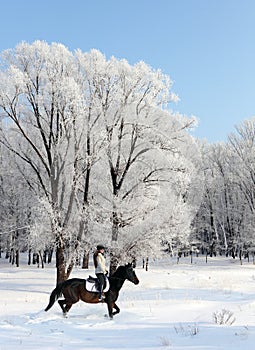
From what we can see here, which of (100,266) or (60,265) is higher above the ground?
(100,266)

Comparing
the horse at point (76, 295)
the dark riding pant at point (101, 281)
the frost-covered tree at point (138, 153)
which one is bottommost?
the horse at point (76, 295)

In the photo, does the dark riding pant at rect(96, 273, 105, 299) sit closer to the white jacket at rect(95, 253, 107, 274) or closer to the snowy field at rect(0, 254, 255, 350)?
the white jacket at rect(95, 253, 107, 274)

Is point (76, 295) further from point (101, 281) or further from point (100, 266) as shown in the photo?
point (100, 266)

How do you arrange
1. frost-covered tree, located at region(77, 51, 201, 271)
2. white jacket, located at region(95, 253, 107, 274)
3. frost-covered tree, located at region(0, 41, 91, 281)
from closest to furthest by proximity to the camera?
white jacket, located at region(95, 253, 107, 274)
frost-covered tree, located at region(0, 41, 91, 281)
frost-covered tree, located at region(77, 51, 201, 271)

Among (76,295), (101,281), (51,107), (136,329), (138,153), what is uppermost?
(51,107)

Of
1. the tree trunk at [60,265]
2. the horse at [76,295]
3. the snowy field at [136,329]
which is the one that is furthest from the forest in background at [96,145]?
the snowy field at [136,329]

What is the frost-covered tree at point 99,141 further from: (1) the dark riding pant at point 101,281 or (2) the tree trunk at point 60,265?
(1) the dark riding pant at point 101,281

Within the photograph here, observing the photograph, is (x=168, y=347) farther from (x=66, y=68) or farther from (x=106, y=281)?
(x=66, y=68)

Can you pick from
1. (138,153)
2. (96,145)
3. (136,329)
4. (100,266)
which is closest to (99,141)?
(96,145)

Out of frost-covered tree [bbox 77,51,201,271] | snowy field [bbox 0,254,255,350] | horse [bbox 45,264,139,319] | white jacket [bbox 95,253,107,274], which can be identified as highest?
frost-covered tree [bbox 77,51,201,271]

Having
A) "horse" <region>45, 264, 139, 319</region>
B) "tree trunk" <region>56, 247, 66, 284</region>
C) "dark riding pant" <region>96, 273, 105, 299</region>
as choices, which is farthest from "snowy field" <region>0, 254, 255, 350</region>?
"tree trunk" <region>56, 247, 66, 284</region>

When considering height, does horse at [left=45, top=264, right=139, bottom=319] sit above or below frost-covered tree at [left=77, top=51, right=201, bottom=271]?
below

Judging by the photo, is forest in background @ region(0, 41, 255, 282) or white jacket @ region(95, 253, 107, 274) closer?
white jacket @ region(95, 253, 107, 274)

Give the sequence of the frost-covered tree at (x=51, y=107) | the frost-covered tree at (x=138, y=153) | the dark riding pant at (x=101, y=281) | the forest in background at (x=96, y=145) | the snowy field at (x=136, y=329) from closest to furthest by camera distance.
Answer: the snowy field at (x=136, y=329), the dark riding pant at (x=101, y=281), the frost-covered tree at (x=51, y=107), the forest in background at (x=96, y=145), the frost-covered tree at (x=138, y=153)
